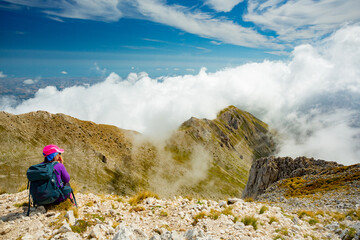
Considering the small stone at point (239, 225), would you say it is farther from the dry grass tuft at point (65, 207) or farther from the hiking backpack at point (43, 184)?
the hiking backpack at point (43, 184)

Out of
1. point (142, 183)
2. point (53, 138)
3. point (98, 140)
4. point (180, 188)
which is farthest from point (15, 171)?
point (180, 188)

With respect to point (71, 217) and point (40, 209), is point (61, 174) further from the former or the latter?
point (71, 217)

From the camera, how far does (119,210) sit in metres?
10.9

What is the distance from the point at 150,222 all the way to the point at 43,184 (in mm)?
5565

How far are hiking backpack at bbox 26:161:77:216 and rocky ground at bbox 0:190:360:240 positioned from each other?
692 millimetres

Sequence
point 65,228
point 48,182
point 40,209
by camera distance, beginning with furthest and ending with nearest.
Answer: point 40,209, point 48,182, point 65,228

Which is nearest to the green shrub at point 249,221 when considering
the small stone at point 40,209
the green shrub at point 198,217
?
the green shrub at point 198,217

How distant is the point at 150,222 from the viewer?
32.1 feet

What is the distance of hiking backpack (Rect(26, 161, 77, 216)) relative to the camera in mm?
8494

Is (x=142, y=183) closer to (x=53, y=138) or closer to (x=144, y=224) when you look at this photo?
(x=53, y=138)

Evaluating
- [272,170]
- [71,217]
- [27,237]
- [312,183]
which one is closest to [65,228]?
[71,217]

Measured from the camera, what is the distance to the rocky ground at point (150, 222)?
758cm

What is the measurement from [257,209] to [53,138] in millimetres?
165519

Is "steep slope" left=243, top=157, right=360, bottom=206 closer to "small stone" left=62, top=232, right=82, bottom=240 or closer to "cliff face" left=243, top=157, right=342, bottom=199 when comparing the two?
"cliff face" left=243, top=157, right=342, bottom=199
